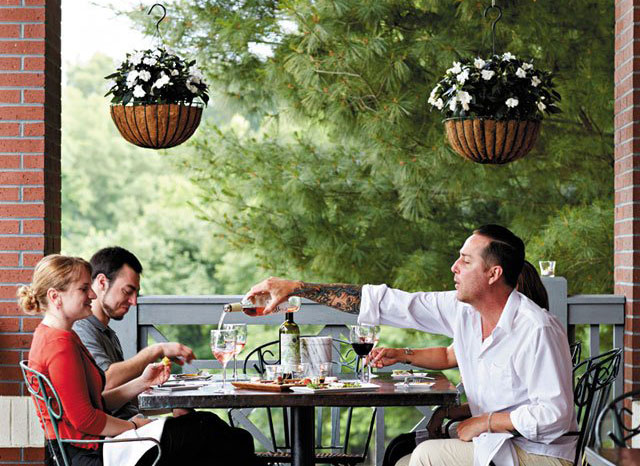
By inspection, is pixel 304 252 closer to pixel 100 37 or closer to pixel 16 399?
pixel 16 399

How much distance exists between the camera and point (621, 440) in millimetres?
1889

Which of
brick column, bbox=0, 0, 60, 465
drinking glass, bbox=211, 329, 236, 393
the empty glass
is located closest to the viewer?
drinking glass, bbox=211, 329, 236, 393

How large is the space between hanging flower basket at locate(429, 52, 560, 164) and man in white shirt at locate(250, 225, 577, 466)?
133 centimetres

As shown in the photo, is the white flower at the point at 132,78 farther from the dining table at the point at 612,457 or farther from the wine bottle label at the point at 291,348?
the dining table at the point at 612,457

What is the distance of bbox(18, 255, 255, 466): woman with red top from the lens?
2.85 meters

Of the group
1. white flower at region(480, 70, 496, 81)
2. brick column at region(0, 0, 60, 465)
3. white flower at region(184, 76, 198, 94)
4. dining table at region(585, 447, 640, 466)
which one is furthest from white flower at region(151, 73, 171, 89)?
dining table at region(585, 447, 640, 466)

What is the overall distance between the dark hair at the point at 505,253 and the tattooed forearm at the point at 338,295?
0.60 meters

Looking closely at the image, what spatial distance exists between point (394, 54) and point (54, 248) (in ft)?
11.8

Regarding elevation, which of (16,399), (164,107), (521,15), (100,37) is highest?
(100,37)

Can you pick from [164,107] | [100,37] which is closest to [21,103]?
[164,107]

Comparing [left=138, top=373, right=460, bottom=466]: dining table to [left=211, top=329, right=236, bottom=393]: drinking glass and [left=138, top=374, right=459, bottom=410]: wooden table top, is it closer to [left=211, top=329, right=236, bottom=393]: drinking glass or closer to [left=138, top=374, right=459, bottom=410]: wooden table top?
[left=138, top=374, right=459, bottom=410]: wooden table top

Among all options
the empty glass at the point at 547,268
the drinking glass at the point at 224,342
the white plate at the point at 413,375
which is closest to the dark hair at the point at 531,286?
the white plate at the point at 413,375

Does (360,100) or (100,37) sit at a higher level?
(100,37)

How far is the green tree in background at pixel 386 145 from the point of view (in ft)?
23.0
